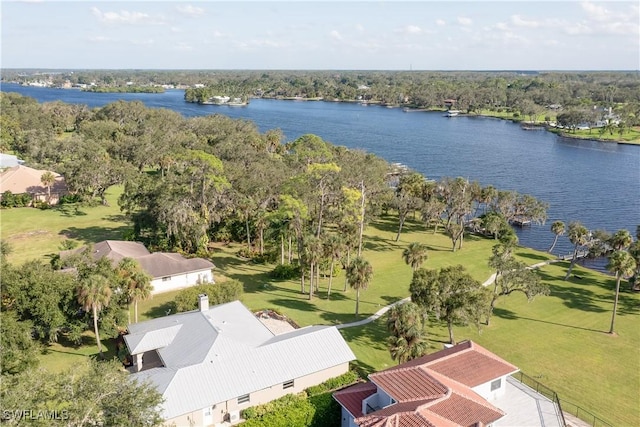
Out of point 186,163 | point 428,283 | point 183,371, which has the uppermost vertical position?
point 186,163

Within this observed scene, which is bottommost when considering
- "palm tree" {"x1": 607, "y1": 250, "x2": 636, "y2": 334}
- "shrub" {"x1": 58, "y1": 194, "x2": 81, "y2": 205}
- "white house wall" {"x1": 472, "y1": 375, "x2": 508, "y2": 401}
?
"white house wall" {"x1": 472, "y1": 375, "x2": 508, "y2": 401}

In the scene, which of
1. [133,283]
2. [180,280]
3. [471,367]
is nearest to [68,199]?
[180,280]

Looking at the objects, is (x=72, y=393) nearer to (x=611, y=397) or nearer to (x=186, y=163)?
(x=611, y=397)

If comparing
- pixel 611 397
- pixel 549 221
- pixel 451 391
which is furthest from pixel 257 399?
pixel 549 221

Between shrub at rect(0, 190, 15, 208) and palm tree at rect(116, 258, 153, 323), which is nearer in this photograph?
palm tree at rect(116, 258, 153, 323)

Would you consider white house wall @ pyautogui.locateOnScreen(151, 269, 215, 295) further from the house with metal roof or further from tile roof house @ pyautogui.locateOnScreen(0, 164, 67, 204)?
tile roof house @ pyautogui.locateOnScreen(0, 164, 67, 204)

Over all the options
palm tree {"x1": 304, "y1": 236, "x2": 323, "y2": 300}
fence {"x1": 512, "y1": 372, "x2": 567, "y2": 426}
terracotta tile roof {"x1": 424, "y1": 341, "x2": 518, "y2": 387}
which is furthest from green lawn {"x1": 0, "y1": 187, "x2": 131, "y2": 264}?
fence {"x1": 512, "y1": 372, "x2": 567, "y2": 426}

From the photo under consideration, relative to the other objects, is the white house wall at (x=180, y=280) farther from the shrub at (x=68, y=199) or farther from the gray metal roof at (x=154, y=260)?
the shrub at (x=68, y=199)

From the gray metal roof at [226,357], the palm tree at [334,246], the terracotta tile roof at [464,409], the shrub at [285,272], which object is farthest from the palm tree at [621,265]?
the shrub at [285,272]
